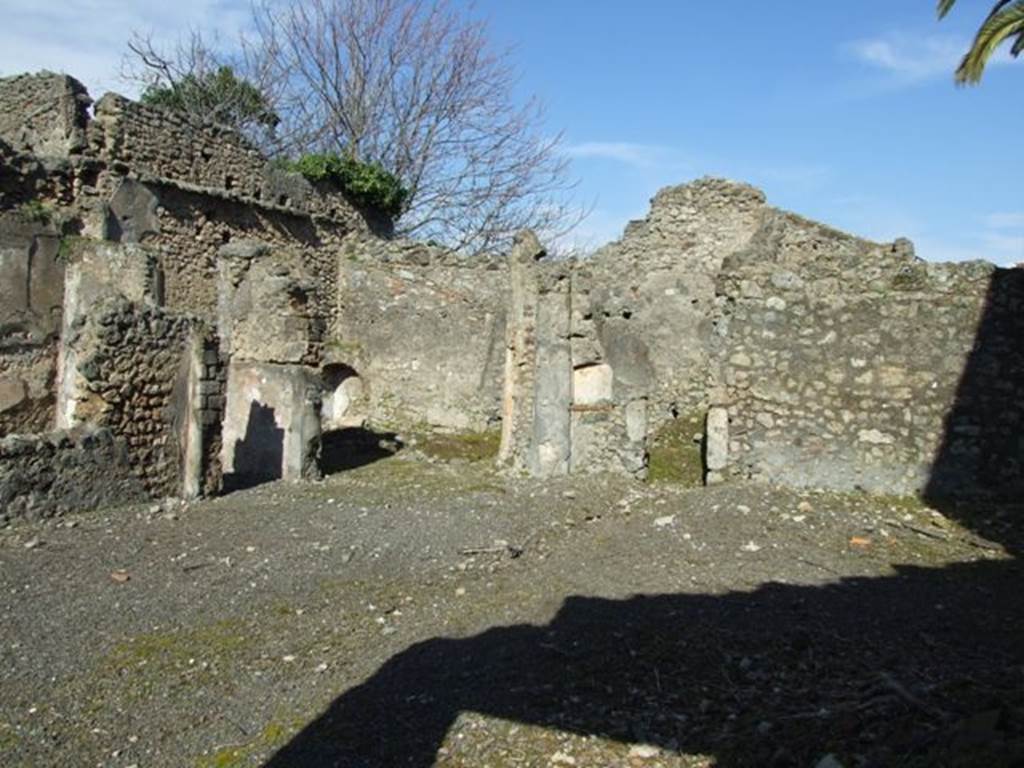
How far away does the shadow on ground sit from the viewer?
11.5 feet

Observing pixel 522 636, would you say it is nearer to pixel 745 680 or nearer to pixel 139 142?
pixel 745 680

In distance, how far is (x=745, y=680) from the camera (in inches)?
170

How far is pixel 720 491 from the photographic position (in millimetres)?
8836

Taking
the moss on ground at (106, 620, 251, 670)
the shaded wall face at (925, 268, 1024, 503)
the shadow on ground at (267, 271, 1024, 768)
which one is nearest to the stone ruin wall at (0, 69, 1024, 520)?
the shaded wall face at (925, 268, 1024, 503)

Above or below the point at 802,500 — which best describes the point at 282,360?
above

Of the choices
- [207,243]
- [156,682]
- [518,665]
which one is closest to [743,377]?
[518,665]

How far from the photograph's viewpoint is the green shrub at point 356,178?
19547 millimetres

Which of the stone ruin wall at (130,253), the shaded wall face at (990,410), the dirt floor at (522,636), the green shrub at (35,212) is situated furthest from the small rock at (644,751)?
the green shrub at (35,212)

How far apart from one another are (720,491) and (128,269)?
7899 millimetres

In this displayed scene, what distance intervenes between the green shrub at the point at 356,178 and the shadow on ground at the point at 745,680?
621 inches

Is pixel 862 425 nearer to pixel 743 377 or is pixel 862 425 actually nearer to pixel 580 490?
pixel 743 377

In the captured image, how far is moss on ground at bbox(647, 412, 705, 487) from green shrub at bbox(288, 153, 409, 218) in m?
9.34

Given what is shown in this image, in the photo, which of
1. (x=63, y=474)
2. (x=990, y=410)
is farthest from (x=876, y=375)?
(x=63, y=474)

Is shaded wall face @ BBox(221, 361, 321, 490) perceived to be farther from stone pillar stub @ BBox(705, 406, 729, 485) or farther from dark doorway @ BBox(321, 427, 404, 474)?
stone pillar stub @ BBox(705, 406, 729, 485)
